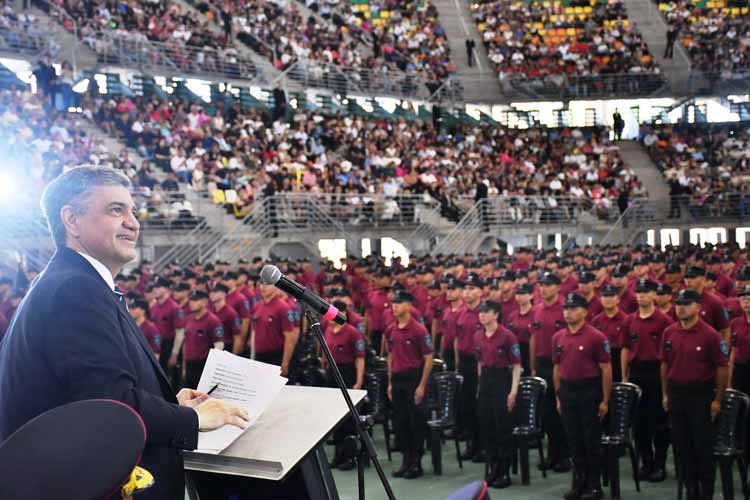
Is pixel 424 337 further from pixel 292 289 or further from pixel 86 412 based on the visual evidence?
pixel 86 412

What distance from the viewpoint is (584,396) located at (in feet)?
25.3

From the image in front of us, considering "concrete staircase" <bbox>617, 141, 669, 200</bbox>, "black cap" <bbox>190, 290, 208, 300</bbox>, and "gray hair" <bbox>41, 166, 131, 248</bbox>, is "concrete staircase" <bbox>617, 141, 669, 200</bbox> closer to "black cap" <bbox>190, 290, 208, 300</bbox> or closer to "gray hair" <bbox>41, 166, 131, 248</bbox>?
Result: "black cap" <bbox>190, 290, 208, 300</bbox>

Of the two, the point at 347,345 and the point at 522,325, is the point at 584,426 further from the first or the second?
the point at 347,345

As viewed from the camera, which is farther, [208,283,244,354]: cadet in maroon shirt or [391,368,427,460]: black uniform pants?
[208,283,244,354]: cadet in maroon shirt

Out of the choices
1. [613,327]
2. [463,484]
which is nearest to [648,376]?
[613,327]

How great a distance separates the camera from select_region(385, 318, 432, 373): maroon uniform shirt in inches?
350

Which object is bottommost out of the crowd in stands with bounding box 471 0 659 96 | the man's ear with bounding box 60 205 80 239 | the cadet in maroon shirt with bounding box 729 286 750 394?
the cadet in maroon shirt with bounding box 729 286 750 394

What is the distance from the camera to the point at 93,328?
2426mm

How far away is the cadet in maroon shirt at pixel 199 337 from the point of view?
10648mm

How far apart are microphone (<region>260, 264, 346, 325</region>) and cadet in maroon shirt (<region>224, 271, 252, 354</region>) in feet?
27.0

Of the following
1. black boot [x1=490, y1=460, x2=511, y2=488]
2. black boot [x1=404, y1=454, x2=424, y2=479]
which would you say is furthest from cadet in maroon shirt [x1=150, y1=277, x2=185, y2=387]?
black boot [x1=490, y1=460, x2=511, y2=488]

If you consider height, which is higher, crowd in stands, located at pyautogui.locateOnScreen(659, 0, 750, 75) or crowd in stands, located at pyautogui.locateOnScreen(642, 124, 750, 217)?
Result: crowd in stands, located at pyautogui.locateOnScreen(659, 0, 750, 75)

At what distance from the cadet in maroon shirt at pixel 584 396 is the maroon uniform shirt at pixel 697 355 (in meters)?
0.58

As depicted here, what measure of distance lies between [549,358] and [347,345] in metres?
2.03
